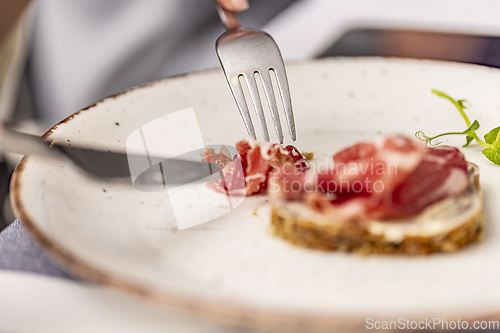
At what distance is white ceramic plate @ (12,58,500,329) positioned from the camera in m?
0.89

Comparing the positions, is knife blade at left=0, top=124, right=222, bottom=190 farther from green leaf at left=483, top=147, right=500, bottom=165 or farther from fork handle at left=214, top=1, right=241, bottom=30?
green leaf at left=483, top=147, right=500, bottom=165

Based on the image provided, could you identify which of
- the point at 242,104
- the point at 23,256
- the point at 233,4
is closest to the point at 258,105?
the point at 242,104

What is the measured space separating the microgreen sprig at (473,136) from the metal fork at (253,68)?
16.3 inches

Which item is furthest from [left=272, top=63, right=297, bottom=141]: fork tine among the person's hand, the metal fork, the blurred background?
the blurred background

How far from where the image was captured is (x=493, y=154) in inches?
61.4

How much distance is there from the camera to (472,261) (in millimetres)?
1162

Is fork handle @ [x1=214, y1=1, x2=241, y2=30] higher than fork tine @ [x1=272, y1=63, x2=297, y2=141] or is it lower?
higher

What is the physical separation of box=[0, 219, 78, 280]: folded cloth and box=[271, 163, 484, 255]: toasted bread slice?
0.50 metres

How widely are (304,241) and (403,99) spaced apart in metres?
0.83

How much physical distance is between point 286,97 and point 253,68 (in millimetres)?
137

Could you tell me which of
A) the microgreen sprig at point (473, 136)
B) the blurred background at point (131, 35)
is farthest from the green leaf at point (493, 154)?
the blurred background at point (131, 35)

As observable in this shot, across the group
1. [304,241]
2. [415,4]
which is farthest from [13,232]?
[415,4]

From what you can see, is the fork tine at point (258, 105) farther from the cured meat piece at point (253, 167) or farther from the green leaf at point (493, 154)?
the green leaf at point (493, 154)

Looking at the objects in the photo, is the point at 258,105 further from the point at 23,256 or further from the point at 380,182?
the point at 23,256
